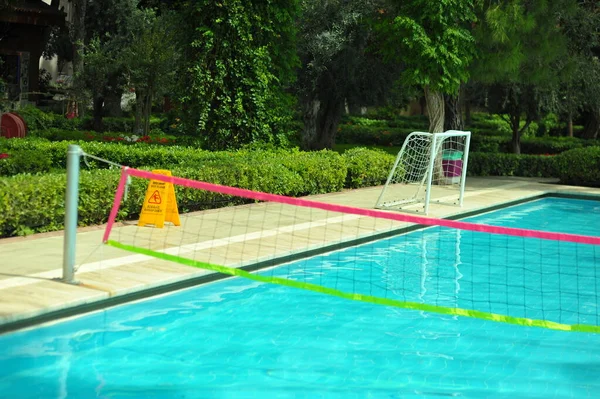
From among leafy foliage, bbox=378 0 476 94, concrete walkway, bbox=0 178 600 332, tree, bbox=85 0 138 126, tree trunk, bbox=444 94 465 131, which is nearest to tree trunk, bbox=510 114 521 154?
tree trunk, bbox=444 94 465 131

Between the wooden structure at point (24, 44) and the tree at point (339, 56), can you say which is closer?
the tree at point (339, 56)

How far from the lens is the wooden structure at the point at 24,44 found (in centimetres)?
3662

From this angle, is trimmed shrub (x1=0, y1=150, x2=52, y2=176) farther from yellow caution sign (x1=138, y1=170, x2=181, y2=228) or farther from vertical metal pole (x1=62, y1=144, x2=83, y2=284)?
vertical metal pole (x1=62, y1=144, x2=83, y2=284)

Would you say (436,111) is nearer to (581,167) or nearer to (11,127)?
(581,167)

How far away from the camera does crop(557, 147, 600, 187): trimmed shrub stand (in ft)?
85.7

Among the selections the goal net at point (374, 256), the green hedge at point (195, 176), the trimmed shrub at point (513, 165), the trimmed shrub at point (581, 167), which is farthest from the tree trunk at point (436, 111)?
the goal net at point (374, 256)

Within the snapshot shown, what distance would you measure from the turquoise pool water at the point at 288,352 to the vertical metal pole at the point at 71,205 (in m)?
0.82

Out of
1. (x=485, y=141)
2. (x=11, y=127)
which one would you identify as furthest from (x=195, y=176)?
(x=485, y=141)

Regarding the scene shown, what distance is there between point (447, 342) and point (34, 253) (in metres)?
5.72

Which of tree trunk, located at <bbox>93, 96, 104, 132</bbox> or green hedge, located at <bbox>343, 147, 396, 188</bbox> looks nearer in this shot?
green hedge, located at <bbox>343, 147, 396, 188</bbox>

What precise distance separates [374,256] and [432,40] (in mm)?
10283

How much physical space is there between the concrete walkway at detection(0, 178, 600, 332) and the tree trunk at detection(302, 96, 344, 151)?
12.8 m

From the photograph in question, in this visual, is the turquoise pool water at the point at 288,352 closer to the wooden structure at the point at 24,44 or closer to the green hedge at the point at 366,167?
the green hedge at the point at 366,167

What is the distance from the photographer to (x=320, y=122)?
32.2 meters
